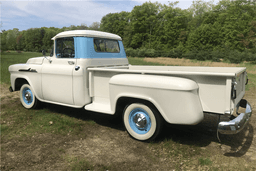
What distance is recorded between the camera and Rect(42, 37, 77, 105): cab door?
4.25 meters

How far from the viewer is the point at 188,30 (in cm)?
4250

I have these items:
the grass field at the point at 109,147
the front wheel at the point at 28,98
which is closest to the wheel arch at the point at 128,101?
the grass field at the point at 109,147

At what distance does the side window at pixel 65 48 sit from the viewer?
14.7 feet

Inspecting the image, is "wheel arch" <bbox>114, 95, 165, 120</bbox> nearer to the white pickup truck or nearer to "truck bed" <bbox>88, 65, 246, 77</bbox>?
the white pickup truck

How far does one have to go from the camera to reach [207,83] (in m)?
2.84

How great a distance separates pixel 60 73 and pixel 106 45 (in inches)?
53.1

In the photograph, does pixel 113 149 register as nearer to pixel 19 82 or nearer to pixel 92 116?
pixel 92 116

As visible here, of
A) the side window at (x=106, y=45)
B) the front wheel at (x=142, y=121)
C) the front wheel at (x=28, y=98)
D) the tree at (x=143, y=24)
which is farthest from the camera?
the tree at (x=143, y=24)

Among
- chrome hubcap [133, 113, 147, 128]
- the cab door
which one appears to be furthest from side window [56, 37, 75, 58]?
chrome hubcap [133, 113, 147, 128]

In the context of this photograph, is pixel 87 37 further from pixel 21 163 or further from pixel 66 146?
pixel 21 163

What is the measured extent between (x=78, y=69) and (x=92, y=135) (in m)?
1.40

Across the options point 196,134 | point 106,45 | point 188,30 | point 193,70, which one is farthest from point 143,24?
point 196,134

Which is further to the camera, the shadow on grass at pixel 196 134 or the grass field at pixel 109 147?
the shadow on grass at pixel 196 134

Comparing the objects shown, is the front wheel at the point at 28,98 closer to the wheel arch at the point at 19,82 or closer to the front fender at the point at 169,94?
the wheel arch at the point at 19,82
